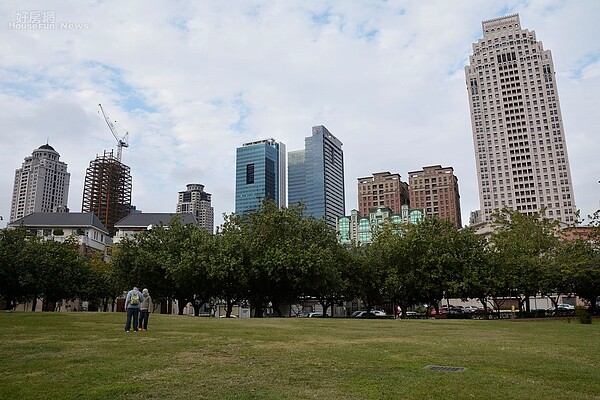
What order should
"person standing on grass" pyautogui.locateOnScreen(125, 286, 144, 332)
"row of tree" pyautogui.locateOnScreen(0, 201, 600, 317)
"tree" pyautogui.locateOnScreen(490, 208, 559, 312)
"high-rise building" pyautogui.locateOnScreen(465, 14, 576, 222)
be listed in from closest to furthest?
"person standing on grass" pyautogui.locateOnScreen(125, 286, 144, 332)
"row of tree" pyautogui.locateOnScreen(0, 201, 600, 317)
"tree" pyautogui.locateOnScreen(490, 208, 559, 312)
"high-rise building" pyautogui.locateOnScreen(465, 14, 576, 222)

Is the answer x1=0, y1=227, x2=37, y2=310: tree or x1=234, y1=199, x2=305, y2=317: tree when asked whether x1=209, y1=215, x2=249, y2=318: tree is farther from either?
x1=0, y1=227, x2=37, y2=310: tree

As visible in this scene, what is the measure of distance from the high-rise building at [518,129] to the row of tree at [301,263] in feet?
444

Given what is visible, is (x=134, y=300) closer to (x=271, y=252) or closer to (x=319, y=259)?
(x=271, y=252)

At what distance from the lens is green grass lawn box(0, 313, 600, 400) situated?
27.9 feet

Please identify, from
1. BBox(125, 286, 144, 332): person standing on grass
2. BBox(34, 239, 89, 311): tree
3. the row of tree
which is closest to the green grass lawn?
BBox(125, 286, 144, 332): person standing on grass

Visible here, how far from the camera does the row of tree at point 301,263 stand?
44.9 m

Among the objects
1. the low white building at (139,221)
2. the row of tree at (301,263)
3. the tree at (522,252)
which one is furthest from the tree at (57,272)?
the tree at (522,252)

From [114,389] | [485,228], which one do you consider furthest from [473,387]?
[485,228]

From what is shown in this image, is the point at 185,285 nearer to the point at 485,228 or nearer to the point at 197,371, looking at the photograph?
the point at 197,371

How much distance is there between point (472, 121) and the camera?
638 ft

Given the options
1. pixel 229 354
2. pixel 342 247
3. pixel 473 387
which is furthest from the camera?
pixel 342 247

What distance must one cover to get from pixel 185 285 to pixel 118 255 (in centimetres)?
869

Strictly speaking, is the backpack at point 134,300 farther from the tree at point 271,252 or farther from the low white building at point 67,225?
the low white building at point 67,225

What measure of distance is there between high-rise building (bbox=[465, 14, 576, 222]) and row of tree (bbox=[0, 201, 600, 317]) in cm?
13530
